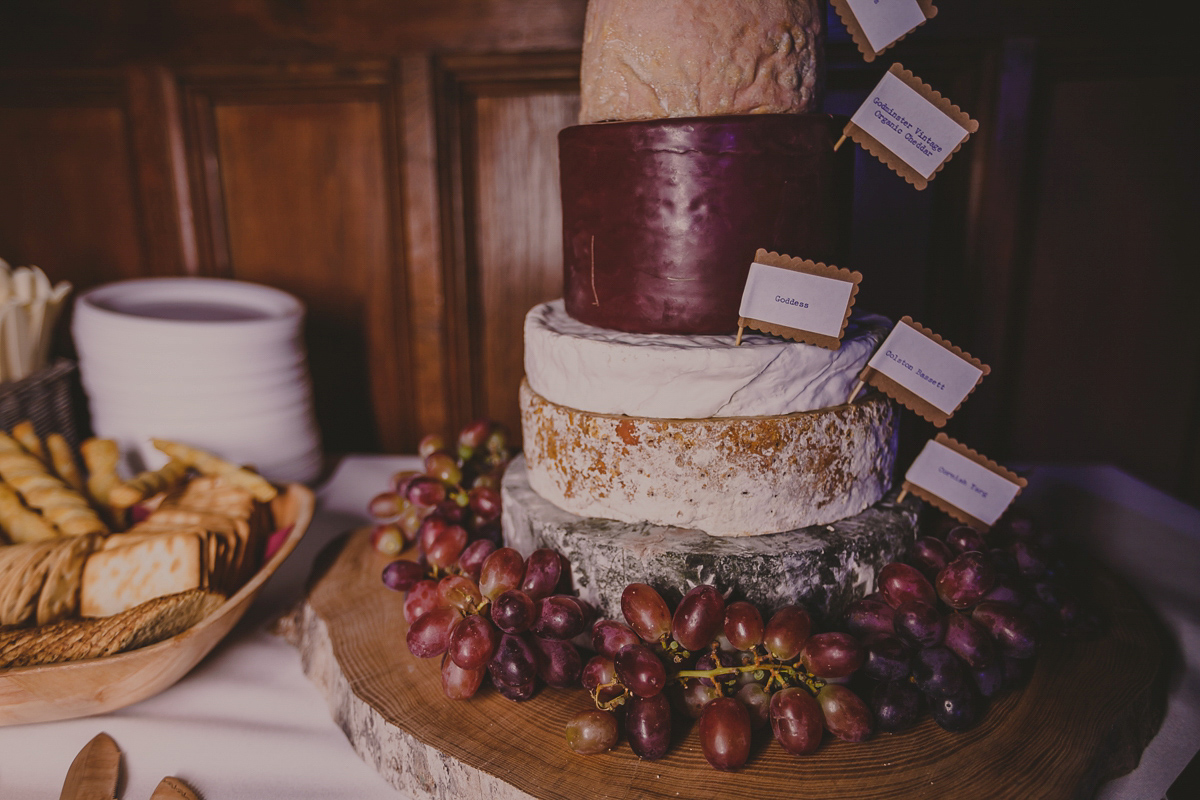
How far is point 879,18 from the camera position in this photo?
813 mm

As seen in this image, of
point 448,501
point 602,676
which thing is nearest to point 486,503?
point 448,501

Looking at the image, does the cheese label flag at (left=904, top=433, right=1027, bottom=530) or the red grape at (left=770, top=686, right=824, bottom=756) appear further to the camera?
the cheese label flag at (left=904, top=433, right=1027, bottom=530)

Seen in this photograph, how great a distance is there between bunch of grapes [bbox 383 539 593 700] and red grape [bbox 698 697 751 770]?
0.57 feet

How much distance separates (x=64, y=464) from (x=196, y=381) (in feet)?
0.82

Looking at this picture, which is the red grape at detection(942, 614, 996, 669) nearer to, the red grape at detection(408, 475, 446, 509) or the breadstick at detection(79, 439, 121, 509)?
the red grape at detection(408, 475, 446, 509)

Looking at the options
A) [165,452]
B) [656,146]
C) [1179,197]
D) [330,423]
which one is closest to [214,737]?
[165,452]

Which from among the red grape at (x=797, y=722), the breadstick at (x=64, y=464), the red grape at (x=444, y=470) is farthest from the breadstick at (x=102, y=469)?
the red grape at (x=797, y=722)

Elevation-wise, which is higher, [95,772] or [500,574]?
[500,574]

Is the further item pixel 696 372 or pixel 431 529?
pixel 431 529

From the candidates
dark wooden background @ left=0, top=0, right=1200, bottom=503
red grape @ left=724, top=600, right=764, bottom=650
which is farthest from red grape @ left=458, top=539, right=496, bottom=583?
dark wooden background @ left=0, top=0, right=1200, bottom=503

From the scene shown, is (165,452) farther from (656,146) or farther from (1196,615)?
(1196,615)

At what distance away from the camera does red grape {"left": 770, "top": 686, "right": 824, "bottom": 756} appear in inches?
28.5

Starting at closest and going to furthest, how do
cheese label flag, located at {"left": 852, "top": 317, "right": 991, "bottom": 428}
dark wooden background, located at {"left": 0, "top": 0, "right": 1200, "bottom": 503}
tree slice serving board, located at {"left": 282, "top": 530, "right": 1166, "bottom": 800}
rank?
1. tree slice serving board, located at {"left": 282, "top": 530, "right": 1166, "bottom": 800}
2. cheese label flag, located at {"left": 852, "top": 317, "right": 991, "bottom": 428}
3. dark wooden background, located at {"left": 0, "top": 0, "right": 1200, "bottom": 503}

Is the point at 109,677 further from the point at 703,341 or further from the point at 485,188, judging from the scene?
the point at 485,188
